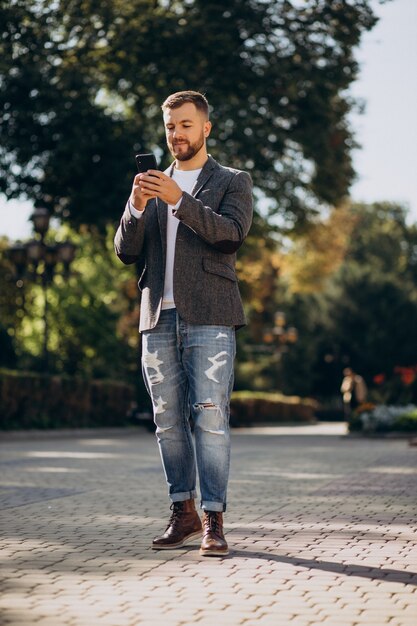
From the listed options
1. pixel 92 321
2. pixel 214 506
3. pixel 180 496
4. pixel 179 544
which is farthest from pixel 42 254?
pixel 214 506

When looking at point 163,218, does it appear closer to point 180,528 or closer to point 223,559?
point 180,528

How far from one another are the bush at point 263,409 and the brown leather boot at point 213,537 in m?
29.3

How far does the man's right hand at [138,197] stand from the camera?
17.9 feet

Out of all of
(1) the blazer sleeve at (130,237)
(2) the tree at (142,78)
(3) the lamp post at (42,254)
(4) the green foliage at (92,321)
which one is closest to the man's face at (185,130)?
(1) the blazer sleeve at (130,237)

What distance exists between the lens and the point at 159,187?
17.5 feet

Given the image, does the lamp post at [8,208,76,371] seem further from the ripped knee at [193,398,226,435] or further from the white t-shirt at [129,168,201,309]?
the ripped knee at [193,398,226,435]

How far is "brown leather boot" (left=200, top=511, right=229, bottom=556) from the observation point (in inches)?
211

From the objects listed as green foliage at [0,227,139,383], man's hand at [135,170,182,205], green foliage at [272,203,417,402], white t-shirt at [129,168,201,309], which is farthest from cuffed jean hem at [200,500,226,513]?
green foliage at [272,203,417,402]

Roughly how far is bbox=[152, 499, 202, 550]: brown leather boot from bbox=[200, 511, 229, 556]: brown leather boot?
0.18 m

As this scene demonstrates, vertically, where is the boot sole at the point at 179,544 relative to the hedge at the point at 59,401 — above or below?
above

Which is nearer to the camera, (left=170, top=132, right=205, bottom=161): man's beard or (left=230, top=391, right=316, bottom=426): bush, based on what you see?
(left=170, top=132, right=205, bottom=161): man's beard

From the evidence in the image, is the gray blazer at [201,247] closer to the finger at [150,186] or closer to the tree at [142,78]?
the finger at [150,186]

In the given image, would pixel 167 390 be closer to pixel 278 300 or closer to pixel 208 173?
pixel 208 173

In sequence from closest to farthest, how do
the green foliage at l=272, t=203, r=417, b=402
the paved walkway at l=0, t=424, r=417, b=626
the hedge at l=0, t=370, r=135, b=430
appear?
1. the paved walkway at l=0, t=424, r=417, b=626
2. the hedge at l=0, t=370, r=135, b=430
3. the green foliage at l=272, t=203, r=417, b=402
